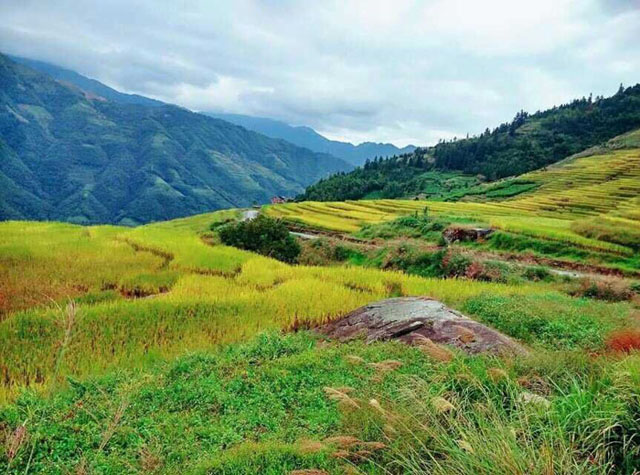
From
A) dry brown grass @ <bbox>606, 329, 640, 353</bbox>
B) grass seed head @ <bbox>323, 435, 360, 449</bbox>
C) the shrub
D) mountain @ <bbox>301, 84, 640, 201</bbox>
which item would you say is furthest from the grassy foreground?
grass seed head @ <bbox>323, 435, 360, 449</bbox>

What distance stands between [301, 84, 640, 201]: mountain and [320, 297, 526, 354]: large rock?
10291cm

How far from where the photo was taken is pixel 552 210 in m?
53.1

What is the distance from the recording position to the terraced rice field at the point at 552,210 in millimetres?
33469

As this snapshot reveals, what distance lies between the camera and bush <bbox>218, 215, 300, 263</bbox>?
26.7 meters

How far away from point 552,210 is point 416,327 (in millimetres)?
51702

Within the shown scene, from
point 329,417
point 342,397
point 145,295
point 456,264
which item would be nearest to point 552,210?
point 456,264

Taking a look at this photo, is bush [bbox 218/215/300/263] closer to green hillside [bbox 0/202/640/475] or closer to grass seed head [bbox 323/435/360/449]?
green hillside [bbox 0/202/640/475]

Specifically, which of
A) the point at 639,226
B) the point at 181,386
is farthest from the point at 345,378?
the point at 639,226

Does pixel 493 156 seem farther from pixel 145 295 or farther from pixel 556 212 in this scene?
pixel 145 295

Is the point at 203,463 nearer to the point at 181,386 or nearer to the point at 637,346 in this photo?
the point at 181,386

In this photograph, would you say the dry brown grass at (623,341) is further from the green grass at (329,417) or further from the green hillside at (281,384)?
the green grass at (329,417)

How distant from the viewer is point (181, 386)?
6504 mm

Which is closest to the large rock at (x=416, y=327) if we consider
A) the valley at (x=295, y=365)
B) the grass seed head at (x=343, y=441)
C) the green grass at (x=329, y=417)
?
the valley at (x=295, y=365)

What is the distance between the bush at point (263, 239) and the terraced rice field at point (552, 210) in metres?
18.2
